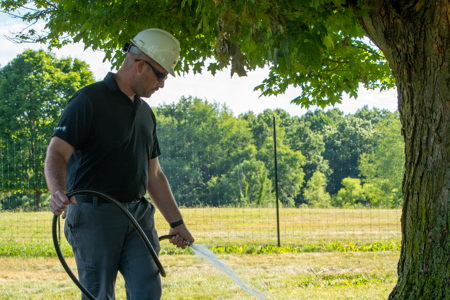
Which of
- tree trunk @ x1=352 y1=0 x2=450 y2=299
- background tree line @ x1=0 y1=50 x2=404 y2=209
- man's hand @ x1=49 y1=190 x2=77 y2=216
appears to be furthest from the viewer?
background tree line @ x1=0 y1=50 x2=404 y2=209

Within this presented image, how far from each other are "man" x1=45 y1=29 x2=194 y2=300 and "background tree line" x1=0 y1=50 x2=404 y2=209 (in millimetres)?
6446

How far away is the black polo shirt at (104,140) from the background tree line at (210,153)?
6.47m

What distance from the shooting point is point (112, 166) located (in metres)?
2.46

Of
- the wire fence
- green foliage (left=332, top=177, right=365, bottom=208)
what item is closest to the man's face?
the wire fence

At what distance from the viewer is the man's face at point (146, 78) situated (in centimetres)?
261

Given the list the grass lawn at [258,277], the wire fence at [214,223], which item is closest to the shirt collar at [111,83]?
the grass lawn at [258,277]

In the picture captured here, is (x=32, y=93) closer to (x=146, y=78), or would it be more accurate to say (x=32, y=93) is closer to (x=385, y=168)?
(x=385, y=168)

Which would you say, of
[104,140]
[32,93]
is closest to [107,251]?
[104,140]

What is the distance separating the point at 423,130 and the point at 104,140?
2.32 m

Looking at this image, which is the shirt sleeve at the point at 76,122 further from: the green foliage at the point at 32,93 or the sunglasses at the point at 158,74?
the green foliage at the point at 32,93

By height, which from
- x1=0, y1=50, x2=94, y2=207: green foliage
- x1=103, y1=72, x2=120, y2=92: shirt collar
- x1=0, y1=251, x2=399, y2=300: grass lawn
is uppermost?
x1=0, y1=50, x2=94, y2=207: green foliage

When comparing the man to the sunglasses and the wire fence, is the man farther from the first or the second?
the wire fence

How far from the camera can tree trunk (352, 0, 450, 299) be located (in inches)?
122

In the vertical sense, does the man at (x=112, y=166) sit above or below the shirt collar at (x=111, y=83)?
below
